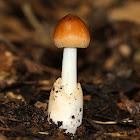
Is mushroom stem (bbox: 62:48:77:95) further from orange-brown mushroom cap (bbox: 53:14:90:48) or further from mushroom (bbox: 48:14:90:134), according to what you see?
orange-brown mushroom cap (bbox: 53:14:90:48)

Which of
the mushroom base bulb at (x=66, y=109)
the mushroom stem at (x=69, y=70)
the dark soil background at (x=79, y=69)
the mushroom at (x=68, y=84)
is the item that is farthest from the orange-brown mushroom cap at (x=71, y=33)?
the dark soil background at (x=79, y=69)

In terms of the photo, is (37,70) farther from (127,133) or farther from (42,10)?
(42,10)

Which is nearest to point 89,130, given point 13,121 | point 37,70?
point 13,121

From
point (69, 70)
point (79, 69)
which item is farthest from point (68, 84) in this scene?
point (79, 69)

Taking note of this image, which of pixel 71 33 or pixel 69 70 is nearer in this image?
pixel 71 33

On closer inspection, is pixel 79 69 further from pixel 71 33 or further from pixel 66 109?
pixel 71 33

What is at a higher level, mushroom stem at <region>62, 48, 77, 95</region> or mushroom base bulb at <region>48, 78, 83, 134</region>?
mushroom stem at <region>62, 48, 77, 95</region>

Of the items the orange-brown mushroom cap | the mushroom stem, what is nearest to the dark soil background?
the mushroom stem

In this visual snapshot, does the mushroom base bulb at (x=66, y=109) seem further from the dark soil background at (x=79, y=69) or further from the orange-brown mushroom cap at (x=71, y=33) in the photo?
the orange-brown mushroom cap at (x=71, y=33)
